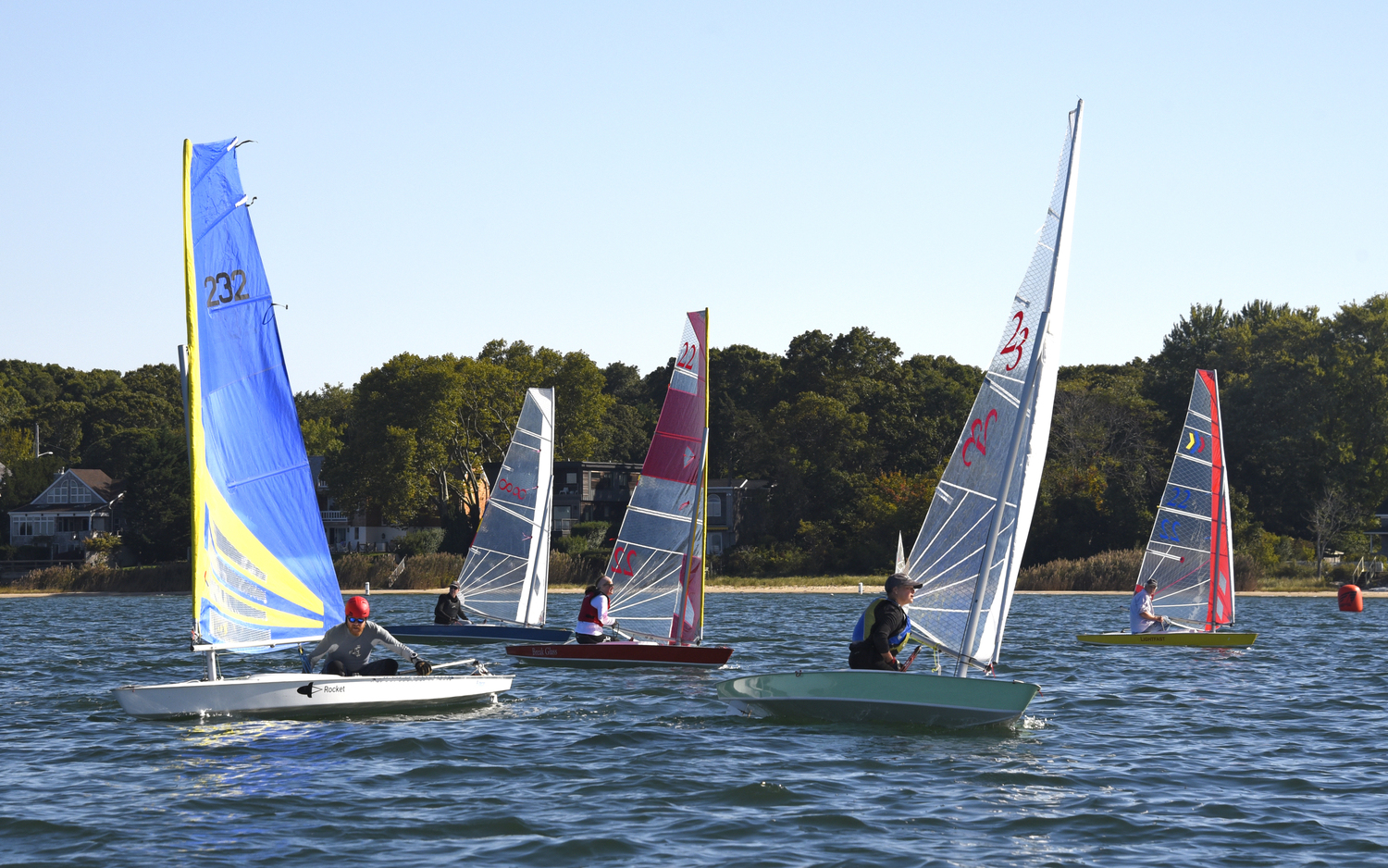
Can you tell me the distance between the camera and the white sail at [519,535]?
1117 inches

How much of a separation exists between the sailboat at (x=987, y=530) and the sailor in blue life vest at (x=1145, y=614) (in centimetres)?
1479

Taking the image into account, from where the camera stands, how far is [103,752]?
14.0 m

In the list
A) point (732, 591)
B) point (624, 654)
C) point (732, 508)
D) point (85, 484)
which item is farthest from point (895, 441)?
point (85, 484)

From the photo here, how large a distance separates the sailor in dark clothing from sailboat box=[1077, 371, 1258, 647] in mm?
13806

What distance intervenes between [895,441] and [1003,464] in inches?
2419

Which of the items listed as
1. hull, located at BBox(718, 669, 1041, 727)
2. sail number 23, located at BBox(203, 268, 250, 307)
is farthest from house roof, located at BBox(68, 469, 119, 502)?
hull, located at BBox(718, 669, 1041, 727)

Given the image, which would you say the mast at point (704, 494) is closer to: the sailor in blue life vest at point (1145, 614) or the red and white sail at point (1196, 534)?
the sailor in blue life vest at point (1145, 614)

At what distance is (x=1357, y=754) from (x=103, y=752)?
540 inches

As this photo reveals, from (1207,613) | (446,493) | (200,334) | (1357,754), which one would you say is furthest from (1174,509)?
(446,493)

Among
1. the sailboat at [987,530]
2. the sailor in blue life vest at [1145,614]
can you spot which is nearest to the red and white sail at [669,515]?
the sailboat at [987,530]

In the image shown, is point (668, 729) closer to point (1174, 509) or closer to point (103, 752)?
point (103, 752)

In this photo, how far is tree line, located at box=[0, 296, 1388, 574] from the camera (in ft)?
217

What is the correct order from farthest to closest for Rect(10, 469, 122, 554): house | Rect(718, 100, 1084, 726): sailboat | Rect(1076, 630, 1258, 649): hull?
1. Rect(10, 469, 122, 554): house
2. Rect(1076, 630, 1258, 649): hull
3. Rect(718, 100, 1084, 726): sailboat

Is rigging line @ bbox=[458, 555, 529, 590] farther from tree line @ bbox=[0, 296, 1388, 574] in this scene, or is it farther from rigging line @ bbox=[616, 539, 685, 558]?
tree line @ bbox=[0, 296, 1388, 574]
